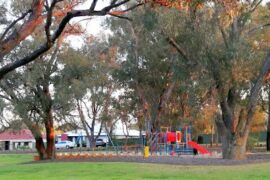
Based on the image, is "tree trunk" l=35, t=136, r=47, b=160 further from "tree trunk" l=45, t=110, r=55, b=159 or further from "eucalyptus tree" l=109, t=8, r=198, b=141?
"eucalyptus tree" l=109, t=8, r=198, b=141

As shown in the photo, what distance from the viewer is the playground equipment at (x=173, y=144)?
41.1m

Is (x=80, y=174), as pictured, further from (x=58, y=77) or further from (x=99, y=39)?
(x=99, y=39)

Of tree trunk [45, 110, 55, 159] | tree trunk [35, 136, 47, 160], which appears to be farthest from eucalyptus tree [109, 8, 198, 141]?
tree trunk [35, 136, 47, 160]

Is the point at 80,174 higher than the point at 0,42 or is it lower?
lower

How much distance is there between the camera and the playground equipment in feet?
135

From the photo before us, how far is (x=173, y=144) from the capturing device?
4244 cm

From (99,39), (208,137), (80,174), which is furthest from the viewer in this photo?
(208,137)

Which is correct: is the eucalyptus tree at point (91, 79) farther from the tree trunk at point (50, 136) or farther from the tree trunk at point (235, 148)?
the tree trunk at point (235, 148)

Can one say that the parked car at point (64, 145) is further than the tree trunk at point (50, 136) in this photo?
Yes

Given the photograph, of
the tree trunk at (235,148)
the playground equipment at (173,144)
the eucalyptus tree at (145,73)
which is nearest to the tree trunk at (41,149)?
the playground equipment at (173,144)

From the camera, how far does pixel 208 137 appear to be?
281 ft

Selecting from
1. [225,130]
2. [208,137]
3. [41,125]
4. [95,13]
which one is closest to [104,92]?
[41,125]

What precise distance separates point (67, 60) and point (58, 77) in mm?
1375

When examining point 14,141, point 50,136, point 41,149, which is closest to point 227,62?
point 50,136
